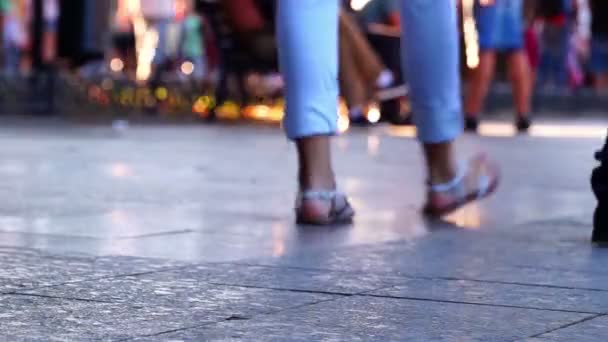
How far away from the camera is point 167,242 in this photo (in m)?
3.79

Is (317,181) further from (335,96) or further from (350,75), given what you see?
(350,75)

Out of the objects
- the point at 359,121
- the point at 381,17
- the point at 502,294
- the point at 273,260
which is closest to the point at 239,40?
the point at 381,17

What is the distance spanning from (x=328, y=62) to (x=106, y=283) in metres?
1.44

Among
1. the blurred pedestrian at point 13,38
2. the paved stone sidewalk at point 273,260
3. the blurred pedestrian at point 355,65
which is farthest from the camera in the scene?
the blurred pedestrian at point 13,38

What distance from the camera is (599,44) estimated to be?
24000mm

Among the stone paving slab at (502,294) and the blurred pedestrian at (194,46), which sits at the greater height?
the blurred pedestrian at (194,46)

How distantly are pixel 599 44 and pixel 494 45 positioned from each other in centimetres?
1301

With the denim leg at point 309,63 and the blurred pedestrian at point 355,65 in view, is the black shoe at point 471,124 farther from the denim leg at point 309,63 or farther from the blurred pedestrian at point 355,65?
the denim leg at point 309,63

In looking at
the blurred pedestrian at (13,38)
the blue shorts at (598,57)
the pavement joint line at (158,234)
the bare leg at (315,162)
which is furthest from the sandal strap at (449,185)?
the blue shorts at (598,57)

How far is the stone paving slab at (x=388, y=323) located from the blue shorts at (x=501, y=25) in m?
8.46

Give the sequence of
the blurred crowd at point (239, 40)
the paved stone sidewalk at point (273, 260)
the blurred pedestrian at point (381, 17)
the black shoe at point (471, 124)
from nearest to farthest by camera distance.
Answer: the paved stone sidewalk at point (273, 260) < the blurred crowd at point (239, 40) < the black shoe at point (471, 124) < the blurred pedestrian at point (381, 17)

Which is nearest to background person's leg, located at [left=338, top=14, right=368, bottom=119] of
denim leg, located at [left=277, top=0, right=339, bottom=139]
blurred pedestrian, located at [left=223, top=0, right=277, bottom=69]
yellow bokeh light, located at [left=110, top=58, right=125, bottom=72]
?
blurred pedestrian, located at [left=223, top=0, right=277, bottom=69]

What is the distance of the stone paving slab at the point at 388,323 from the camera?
2.47 meters

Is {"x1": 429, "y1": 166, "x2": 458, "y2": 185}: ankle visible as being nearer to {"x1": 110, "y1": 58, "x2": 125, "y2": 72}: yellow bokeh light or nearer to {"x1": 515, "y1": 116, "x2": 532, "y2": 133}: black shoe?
{"x1": 515, "y1": 116, "x2": 532, "y2": 133}: black shoe
